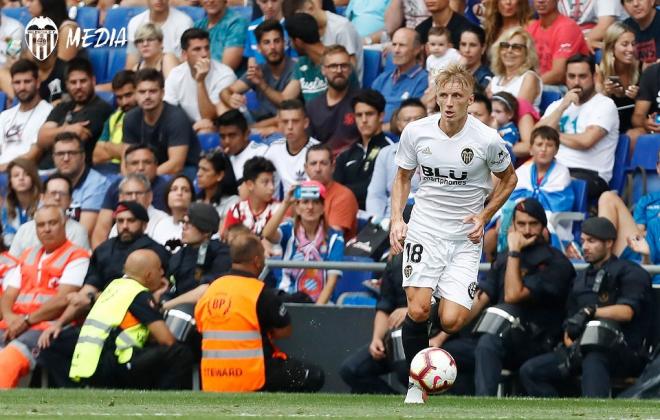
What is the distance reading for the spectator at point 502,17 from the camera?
15.0 m

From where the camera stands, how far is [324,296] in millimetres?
13211

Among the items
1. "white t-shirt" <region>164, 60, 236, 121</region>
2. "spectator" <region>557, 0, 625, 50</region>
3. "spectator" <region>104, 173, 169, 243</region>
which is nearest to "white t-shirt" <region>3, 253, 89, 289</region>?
"spectator" <region>104, 173, 169, 243</region>

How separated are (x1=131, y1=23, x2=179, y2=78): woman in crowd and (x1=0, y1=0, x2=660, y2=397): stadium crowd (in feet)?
0.11

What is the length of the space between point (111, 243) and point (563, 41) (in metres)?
4.90

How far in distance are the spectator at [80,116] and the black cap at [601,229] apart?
6601mm

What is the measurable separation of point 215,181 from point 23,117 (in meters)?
3.24

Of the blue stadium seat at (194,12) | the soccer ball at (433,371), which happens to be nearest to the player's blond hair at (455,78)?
the soccer ball at (433,371)

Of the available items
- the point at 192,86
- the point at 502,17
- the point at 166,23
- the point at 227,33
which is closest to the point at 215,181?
the point at 192,86

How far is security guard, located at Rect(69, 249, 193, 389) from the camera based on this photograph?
12375 millimetres

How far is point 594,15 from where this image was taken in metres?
15.7

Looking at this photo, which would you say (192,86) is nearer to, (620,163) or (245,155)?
(245,155)

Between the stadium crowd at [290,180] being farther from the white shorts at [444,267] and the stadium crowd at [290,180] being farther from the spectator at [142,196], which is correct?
the white shorts at [444,267]

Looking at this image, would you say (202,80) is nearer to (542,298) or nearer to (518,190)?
(518,190)

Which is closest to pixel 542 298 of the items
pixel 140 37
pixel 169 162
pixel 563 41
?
pixel 563 41
